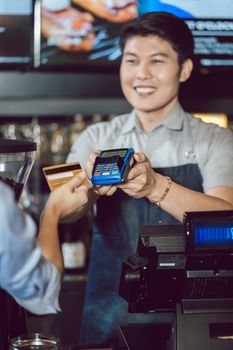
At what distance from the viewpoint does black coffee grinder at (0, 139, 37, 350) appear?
1.26 m

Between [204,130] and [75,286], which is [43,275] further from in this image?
[75,286]

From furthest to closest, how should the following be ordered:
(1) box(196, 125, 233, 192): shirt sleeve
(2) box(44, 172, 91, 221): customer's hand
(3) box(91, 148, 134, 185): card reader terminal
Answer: (1) box(196, 125, 233, 192): shirt sleeve < (3) box(91, 148, 134, 185): card reader terminal < (2) box(44, 172, 91, 221): customer's hand

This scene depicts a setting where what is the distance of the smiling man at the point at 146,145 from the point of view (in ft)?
6.82

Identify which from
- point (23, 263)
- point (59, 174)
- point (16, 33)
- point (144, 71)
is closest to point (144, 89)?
point (144, 71)

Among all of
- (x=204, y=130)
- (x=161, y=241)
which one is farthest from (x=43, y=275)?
(x=204, y=130)

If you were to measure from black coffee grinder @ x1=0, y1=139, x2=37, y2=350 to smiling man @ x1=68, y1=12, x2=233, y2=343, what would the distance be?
27.5 inches

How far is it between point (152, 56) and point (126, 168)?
0.73 m

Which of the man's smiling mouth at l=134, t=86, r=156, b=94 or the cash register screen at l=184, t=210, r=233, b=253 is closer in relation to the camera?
the cash register screen at l=184, t=210, r=233, b=253

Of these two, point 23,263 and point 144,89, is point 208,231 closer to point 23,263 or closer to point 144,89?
point 23,263

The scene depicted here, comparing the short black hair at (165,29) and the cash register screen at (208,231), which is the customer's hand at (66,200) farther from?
the short black hair at (165,29)

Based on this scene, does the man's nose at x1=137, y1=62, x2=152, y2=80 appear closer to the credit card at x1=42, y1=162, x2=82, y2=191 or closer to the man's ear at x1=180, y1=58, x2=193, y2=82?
the man's ear at x1=180, y1=58, x2=193, y2=82

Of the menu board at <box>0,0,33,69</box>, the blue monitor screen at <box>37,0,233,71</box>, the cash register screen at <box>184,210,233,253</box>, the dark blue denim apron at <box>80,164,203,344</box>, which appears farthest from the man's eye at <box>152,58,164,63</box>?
the cash register screen at <box>184,210,233,253</box>

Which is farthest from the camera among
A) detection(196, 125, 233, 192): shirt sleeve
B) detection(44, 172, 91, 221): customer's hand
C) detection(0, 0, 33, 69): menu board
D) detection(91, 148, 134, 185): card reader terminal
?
detection(0, 0, 33, 69): menu board

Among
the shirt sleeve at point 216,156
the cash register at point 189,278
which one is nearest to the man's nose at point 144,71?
the shirt sleeve at point 216,156
